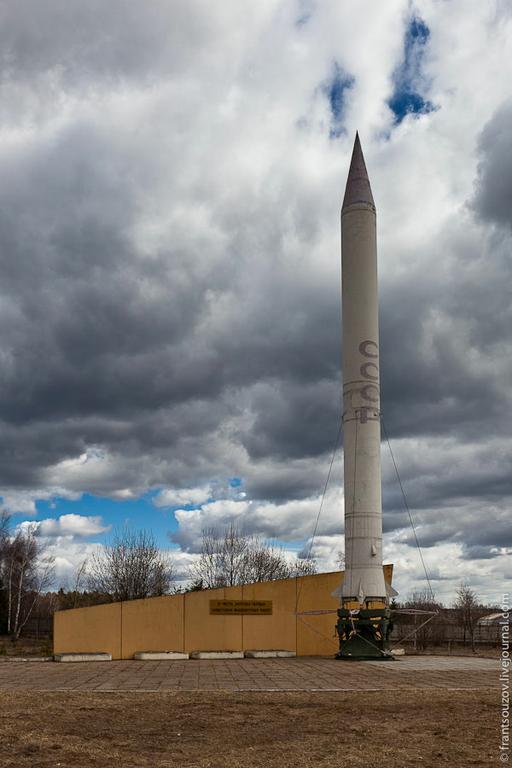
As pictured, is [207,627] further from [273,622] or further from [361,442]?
[361,442]

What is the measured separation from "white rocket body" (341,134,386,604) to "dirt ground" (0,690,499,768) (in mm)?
8398

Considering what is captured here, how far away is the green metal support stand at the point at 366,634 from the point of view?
2305 cm

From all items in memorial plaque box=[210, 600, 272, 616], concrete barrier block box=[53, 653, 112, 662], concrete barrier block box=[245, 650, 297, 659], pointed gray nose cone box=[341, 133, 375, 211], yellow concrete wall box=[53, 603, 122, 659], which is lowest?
concrete barrier block box=[245, 650, 297, 659]

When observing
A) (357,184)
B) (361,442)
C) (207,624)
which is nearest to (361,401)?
(361,442)

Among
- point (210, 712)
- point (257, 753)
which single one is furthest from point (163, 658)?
point (257, 753)

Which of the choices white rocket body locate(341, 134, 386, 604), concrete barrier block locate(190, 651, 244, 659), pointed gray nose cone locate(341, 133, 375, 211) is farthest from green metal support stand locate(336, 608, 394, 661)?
pointed gray nose cone locate(341, 133, 375, 211)

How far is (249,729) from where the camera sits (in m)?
11.1

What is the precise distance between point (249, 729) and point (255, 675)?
26.6ft

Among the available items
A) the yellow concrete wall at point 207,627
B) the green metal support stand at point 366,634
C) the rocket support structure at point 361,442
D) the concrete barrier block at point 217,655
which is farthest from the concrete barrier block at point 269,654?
the green metal support stand at point 366,634

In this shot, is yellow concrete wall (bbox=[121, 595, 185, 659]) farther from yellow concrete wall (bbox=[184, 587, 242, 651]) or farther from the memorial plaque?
the memorial plaque

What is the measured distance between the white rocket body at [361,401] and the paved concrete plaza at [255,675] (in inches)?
113

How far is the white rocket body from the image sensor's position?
922 inches

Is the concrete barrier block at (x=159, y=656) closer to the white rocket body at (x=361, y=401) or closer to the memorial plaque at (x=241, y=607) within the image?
the memorial plaque at (x=241, y=607)

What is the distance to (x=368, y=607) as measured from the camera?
77.1ft
